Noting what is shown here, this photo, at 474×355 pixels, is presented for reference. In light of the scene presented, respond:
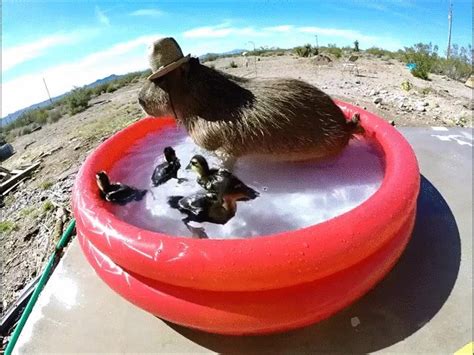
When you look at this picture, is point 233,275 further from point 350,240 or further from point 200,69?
point 200,69

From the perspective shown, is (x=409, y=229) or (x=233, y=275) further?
(x=409, y=229)

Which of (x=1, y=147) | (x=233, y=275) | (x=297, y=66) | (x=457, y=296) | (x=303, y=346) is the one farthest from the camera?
(x=297, y=66)

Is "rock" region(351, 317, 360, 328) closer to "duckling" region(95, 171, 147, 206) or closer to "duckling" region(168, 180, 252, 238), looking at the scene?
"duckling" region(168, 180, 252, 238)

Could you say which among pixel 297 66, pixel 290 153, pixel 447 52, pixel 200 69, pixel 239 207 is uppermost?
pixel 200 69

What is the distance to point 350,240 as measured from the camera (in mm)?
2340

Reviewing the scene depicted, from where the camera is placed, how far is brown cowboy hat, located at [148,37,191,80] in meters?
2.82

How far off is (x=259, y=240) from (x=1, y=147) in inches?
314

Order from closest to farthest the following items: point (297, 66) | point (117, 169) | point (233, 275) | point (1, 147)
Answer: point (233, 275) → point (117, 169) → point (1, 147) → point (297, 66)

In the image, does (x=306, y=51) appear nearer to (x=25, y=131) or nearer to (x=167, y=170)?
(x=25, y=131)

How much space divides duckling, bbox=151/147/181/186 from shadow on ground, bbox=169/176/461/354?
1164mm

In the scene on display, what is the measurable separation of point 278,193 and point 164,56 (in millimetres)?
1237

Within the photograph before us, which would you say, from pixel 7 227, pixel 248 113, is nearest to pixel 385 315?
pixel 248 113

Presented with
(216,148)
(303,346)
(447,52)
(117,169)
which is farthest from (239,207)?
(447,52)

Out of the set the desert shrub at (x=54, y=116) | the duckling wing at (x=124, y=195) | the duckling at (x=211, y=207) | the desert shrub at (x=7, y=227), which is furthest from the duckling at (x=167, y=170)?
the desert shrub at (x=54, y=116)
